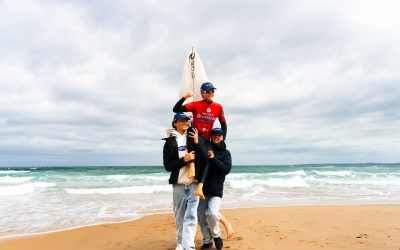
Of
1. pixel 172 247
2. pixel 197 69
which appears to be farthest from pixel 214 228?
pixel 197 69

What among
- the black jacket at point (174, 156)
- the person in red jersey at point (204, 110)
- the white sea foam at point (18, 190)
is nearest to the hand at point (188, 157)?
the black jacket at point (174, 156)

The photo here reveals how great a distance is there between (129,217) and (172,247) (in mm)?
3626

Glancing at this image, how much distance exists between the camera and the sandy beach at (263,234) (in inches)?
209

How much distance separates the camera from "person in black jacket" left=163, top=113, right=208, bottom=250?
4.08m

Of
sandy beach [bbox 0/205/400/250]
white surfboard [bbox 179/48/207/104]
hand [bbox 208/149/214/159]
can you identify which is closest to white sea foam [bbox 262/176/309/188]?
sandy beach [bbox 0/205/400/250]

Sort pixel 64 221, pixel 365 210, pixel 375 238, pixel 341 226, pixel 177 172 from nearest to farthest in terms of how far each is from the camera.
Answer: pixel 177 172, pixel 375 238, pixel 341 226, pixel 64 221, pixel 365 210

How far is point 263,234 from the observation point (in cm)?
607

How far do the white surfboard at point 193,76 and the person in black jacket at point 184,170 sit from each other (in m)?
1.89

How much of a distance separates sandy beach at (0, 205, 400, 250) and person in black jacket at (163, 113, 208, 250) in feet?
3.29

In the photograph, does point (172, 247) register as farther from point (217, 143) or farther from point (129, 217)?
point (129, 217)

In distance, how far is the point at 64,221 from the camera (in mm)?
8078

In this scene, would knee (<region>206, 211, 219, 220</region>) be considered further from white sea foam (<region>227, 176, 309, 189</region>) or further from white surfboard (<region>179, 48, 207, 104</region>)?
white sea foam (<region>227, 176, 309, 189</region>)

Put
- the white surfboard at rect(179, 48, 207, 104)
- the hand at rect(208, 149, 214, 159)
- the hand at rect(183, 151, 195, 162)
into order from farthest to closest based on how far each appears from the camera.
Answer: the white surfboard at rect(179, 48, 207, 104)
the hand at rect(208, 149, 214, 159)
the hand at rect(183, 151, 195, 162)

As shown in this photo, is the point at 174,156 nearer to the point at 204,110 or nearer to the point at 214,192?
the point at 214,192
